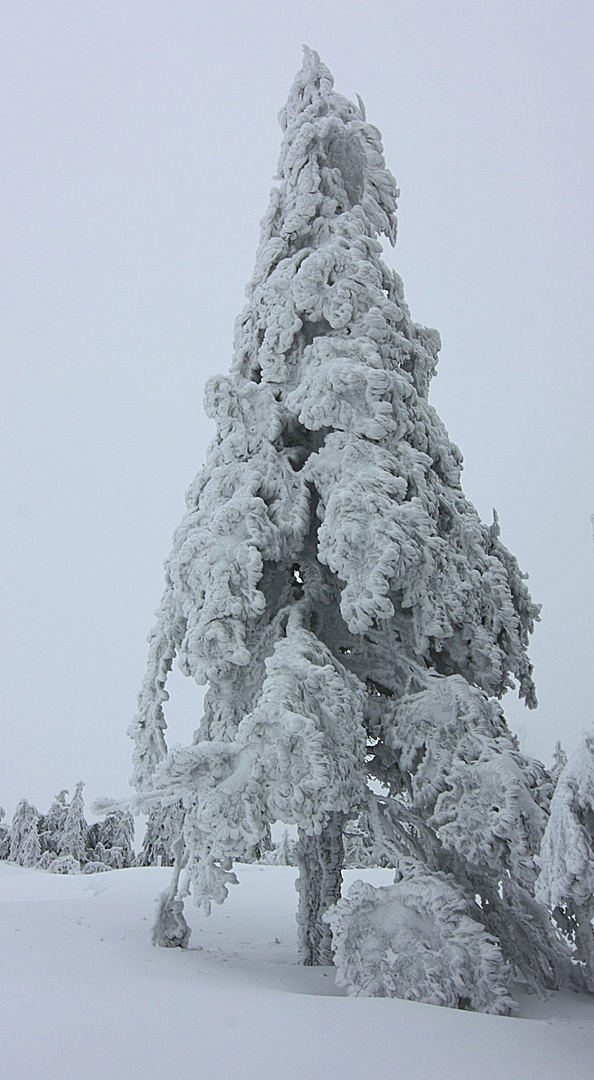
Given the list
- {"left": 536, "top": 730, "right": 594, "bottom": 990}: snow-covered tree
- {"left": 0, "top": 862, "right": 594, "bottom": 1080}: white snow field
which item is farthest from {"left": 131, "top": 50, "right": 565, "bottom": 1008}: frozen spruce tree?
{"left": 536, "top": 730, "right": 594, "bottom": 990}: snow-covered tree

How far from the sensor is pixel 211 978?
18.2 ft

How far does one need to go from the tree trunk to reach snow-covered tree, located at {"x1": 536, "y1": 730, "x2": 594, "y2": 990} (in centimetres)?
311

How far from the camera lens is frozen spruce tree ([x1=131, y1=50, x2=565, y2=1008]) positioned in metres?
5.85

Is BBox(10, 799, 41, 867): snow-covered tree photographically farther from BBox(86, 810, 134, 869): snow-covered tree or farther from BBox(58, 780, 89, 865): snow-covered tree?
BBox(86, 810, 134, 869): snow-covered tree

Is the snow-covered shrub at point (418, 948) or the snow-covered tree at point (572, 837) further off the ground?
the snow-covered tree at point (572, 837)

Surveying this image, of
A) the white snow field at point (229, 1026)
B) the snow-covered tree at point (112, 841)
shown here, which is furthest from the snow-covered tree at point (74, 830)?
the white snow field at point (229, 1026)

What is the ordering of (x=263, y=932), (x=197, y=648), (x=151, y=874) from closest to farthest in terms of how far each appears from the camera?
(x=197, y=648) < (x=263, y=932) < (x=151, y=874)

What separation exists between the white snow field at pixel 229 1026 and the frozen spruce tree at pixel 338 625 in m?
0.55

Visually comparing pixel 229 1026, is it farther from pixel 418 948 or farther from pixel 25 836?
pixel 25 836

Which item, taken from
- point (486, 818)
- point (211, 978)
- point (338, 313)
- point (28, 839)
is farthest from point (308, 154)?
point (28, 839)

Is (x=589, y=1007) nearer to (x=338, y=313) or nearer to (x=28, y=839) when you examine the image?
(x=338, y=313)

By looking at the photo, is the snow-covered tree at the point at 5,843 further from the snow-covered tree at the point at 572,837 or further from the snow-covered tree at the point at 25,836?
the snow-covered tree at the point at 572,837

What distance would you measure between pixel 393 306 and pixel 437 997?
6.26 metres

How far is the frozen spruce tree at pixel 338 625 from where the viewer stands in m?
5.85
